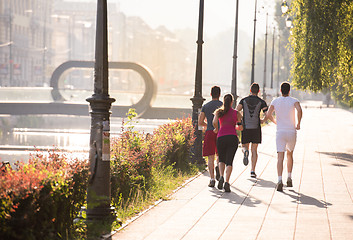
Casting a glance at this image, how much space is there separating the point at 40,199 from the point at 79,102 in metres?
55.5

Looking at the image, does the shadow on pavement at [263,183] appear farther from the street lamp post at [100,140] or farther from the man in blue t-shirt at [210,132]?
the street lamp post at [100,140]

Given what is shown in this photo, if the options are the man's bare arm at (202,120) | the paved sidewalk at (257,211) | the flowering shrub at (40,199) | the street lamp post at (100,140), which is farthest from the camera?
the man's bare arm at (202,120)

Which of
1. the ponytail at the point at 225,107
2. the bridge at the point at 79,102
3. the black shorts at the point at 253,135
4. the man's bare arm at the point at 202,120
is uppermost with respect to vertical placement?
the ponytail at the point at 225,107

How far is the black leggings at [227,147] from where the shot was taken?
Result: 1266 centimetres

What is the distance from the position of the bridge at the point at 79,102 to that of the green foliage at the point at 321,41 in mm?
37185

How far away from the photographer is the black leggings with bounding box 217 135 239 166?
12.7 m

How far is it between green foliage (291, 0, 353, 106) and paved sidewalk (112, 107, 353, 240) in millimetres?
6764

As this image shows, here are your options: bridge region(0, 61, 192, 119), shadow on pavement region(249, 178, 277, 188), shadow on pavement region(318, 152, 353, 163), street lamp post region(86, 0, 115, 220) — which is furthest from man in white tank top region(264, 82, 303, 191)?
bridge region(0, 61, 192, 119)

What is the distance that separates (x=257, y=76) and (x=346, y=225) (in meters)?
130

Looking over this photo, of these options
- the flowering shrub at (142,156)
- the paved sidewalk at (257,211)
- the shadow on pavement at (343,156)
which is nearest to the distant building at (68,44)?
the shadow on pavement at (343,156)

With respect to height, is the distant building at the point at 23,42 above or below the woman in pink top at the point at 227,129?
above

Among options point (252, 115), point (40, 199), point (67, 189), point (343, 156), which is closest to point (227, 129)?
point (252, 115)

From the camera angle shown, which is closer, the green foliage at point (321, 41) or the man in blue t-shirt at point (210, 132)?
the man in blue t-shirt at point (210, 132)

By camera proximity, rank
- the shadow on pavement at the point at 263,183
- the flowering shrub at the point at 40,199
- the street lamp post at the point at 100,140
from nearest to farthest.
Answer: the flowering shrub at the point at 40,199, the street lamp post at the point at 100,140, the shadow on pavement at the point at 263,183
